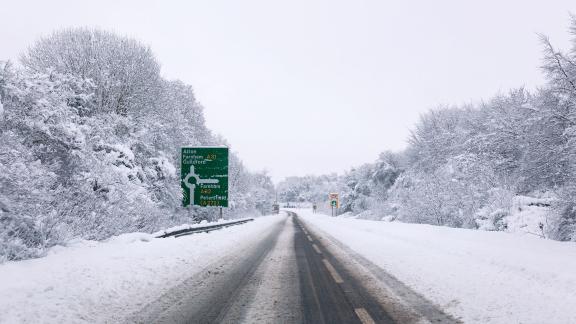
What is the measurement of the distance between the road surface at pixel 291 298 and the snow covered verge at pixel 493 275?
0.48 metres

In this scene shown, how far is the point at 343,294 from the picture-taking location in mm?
5555

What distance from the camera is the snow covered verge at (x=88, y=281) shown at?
4.29 metres

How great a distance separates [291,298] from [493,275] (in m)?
3.90

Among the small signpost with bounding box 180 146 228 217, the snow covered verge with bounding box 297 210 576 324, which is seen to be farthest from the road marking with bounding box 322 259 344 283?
the small signpost with bounding box 180 146 228 217

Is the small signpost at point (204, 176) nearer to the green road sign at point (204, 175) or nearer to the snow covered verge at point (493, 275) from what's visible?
the green road sign at point (204, 175)

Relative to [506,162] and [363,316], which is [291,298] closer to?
[363,316]

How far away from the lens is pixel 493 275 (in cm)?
655

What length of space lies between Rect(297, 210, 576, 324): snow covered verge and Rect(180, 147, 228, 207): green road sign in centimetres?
1102

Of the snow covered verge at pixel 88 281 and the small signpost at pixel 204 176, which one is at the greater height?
the small signpost at pixel 204 176

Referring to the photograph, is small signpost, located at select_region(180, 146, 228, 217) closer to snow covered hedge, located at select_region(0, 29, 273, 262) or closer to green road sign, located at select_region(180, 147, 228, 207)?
green road sign, located at select_region(180, 147, 228, 207)

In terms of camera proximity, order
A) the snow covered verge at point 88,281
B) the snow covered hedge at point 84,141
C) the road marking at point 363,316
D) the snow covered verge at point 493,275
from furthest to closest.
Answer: the snow covered hedge at point 84,141, the snow covered verge at point 493,275, the snow covered verge at point 88,281, the road marking at point 363,316

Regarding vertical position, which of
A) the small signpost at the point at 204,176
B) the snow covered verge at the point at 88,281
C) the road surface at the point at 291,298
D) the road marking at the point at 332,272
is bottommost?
the road marking at the point at 332,272

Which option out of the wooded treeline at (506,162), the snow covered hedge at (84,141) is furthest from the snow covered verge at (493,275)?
the snow covered hedge at (84,141)

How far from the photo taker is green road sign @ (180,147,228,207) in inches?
778
